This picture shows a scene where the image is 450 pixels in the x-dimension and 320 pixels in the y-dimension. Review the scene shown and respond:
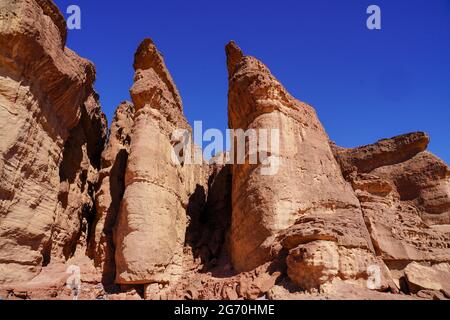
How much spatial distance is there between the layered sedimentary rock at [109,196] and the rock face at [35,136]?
3.53 feet

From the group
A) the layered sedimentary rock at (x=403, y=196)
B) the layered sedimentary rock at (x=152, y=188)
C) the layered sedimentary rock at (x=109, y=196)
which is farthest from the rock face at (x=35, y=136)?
the layered sedimentary rock at (x=403, y=196)

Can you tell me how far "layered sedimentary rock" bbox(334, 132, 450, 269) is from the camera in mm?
14172

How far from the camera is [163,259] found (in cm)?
1322

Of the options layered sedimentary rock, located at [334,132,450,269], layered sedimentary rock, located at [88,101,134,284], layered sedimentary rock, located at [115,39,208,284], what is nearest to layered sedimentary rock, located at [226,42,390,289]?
layered sedimentary rock, located at [334,132,450,269]

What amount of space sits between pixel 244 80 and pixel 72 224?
9676mm

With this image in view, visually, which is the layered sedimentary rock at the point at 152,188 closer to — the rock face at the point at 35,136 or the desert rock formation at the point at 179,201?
the desert rock formation at the point at 179,201

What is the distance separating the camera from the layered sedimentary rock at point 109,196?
14195 mm

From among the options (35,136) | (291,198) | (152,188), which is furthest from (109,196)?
(291,198)

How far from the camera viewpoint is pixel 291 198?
12.8 m

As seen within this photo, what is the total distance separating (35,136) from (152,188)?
4.54m

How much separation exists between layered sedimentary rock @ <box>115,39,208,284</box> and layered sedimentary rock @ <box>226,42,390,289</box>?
267cm

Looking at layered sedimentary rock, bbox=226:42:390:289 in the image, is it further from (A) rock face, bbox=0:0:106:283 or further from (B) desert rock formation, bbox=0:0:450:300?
(A) rock face, bbox=0:0:106:283
